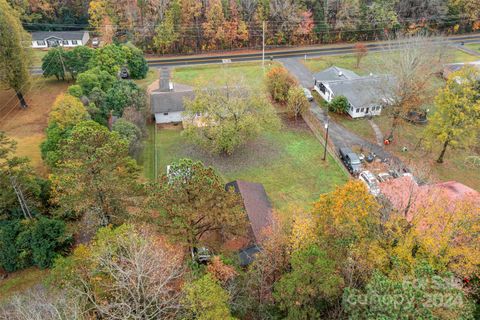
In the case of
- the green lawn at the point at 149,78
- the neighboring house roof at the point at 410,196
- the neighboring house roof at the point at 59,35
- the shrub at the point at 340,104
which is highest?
the neighboring house roof at the point at 59,35

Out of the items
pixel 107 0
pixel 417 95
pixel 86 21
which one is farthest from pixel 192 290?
pixel 86 21

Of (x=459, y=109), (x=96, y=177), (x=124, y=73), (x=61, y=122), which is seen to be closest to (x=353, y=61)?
(x=459, y=109)

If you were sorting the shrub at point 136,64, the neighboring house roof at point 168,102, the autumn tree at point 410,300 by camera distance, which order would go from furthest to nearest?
the shrub at point 136,64, the neighboring house roof at point 168,102, the autumn tree at point 410,300

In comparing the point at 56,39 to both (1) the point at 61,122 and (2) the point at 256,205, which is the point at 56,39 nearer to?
(1) the point at 61,122

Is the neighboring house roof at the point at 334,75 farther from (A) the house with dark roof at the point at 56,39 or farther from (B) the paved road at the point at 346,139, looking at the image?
(A) the house with dark roof at the point at 56,39

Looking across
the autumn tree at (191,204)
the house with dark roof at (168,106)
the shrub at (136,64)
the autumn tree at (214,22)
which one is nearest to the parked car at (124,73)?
the shrub at (136,64)

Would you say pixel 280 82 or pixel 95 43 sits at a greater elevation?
pixel 95 43

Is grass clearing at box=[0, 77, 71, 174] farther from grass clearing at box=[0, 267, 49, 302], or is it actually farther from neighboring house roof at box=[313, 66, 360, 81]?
neighboring house roof at box=[313, 66, 360, 81]
